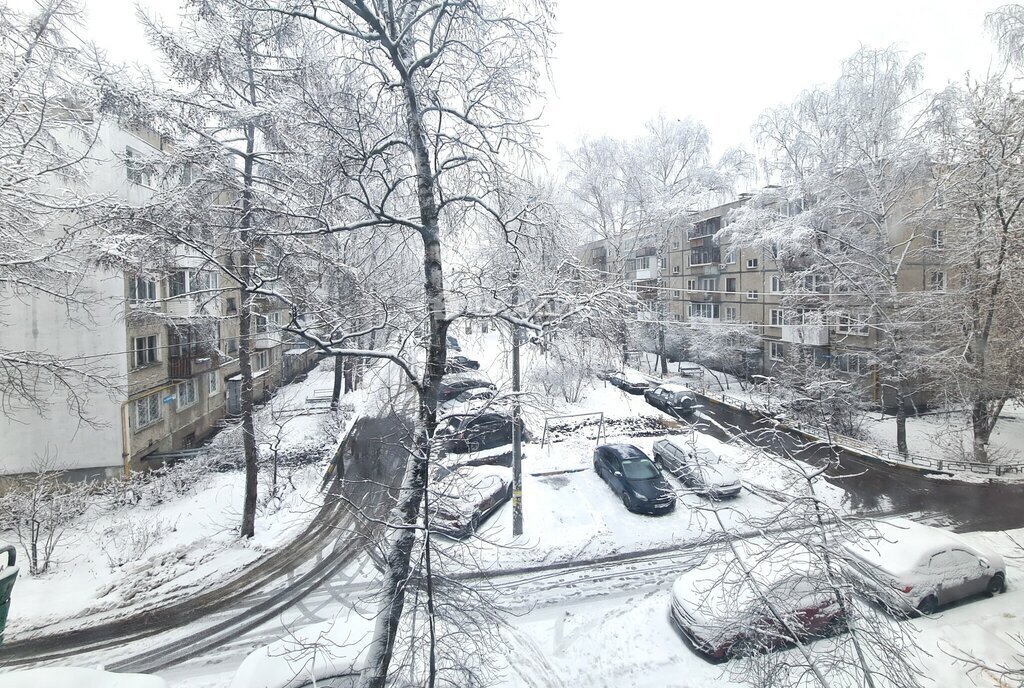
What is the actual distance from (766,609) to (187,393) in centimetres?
1747

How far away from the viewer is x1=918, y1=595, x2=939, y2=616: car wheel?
7.08 metres

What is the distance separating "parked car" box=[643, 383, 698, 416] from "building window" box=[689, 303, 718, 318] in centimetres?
934

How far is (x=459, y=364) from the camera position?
17.7 ft

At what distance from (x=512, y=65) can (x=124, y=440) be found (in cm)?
1348

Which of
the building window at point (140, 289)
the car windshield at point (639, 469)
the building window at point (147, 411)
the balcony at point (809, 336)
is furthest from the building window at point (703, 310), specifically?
the building window at point (147, 411)

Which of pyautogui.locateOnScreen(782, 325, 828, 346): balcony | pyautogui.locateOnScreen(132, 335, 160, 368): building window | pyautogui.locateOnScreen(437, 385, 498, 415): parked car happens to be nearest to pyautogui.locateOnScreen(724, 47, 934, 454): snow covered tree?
pyautogui.locateOnScreen(782, 325, 828, 346): balcony

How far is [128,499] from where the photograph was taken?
10938 mm

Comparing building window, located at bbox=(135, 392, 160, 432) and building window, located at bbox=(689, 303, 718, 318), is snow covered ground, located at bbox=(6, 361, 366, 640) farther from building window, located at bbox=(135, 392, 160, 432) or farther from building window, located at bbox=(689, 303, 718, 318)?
building window, located at bbox=(689, 303, 718, 318)

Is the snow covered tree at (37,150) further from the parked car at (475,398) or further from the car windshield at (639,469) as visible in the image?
the car windshield at (639,469)

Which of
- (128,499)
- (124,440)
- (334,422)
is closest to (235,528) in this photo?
(128,499)

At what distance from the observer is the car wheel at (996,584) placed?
7.64 meters

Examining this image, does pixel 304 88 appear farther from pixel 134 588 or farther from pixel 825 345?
pixel 825 345

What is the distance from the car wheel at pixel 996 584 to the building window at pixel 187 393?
2012 centimetres

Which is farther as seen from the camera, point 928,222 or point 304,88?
point 928,222
